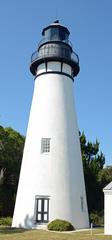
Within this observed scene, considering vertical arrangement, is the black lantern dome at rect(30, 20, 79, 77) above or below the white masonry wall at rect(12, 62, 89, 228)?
above

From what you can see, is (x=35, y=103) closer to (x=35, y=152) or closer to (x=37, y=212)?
(x=35, y=152)

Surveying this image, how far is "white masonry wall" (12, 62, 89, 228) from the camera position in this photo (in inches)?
877

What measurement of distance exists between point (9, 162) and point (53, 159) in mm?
9040

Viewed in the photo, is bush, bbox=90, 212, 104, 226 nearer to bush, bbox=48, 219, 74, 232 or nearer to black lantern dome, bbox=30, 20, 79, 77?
bush, bbox=48, 219, 74, 232

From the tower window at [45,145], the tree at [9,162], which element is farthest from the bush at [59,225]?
the tree at [9,162]

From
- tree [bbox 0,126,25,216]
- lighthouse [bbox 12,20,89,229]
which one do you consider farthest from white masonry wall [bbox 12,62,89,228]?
tree [bbox 0,126,25,216]

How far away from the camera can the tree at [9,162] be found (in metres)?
29.2

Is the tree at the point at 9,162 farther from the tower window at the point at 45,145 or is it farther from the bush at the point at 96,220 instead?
the tower window at the point at 45,145

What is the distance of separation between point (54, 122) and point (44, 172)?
337 centimetres

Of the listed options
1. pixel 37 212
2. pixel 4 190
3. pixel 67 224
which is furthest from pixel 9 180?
pixel 67 224

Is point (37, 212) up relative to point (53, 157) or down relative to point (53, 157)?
down

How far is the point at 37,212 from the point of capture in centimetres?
2212

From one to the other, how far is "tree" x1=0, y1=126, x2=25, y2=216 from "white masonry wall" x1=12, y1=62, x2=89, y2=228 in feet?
20.3

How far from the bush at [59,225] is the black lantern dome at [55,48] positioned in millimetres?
10766
